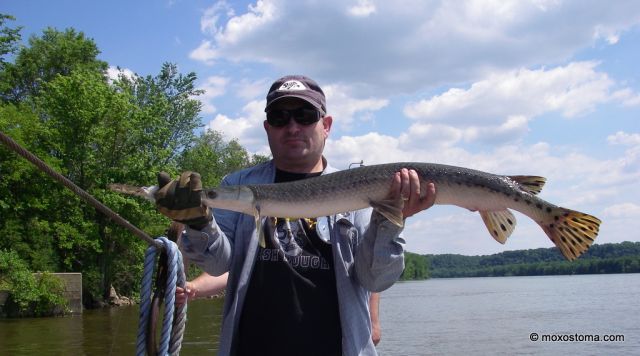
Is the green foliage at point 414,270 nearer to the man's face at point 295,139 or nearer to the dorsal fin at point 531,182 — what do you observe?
the dorsal fin at point 531,182

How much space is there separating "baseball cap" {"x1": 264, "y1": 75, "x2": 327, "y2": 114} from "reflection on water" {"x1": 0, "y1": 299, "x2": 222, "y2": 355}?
36.0ft

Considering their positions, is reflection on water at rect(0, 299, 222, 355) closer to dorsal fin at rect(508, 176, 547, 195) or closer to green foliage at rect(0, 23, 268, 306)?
green foliage at rect(0, 23, 268, 306)

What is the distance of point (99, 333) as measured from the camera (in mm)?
21156

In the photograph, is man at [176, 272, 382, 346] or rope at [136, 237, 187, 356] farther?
man at [176, 272, 382, 346]

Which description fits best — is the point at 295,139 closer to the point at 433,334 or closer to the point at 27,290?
the point at 433,334

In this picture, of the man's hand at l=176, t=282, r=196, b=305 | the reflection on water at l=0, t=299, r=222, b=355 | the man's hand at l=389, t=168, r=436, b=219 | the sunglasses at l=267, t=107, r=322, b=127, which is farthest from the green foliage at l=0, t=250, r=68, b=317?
the man's hand at l=389, t=168, r=436, b=219

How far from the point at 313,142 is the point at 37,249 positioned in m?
32.3

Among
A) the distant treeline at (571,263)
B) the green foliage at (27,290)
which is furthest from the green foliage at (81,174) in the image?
the distant treeline at (571,263)

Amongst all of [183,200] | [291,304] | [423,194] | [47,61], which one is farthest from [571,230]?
[47,61]

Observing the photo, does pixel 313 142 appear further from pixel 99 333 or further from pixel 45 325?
pixel 45 325

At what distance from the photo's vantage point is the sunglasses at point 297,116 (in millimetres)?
3922

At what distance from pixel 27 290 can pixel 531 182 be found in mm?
27349

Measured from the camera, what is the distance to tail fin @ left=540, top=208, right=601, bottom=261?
426 cm

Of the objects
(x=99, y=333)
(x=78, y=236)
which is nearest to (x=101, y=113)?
(x=78, y=236)
